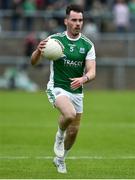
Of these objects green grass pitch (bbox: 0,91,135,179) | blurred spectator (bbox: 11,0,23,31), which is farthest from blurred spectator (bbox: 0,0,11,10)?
green grass pitch (bbox: 0,91,135,179)

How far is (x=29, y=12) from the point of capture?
39344 mm

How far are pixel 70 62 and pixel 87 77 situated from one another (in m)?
0.54

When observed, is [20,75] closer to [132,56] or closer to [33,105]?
[132,56]

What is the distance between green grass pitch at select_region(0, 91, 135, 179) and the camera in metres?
13.9

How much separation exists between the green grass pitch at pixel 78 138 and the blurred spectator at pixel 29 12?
5.15 metres

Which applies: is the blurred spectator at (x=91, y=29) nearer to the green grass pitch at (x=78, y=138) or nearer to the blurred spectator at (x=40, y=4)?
the blurred spectator at (x=40, y=4)

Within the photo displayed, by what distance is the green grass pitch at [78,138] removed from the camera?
13859mm

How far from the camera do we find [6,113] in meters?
26.8

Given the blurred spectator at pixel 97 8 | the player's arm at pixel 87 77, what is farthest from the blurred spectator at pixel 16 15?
the player's arm at pixel 87 77

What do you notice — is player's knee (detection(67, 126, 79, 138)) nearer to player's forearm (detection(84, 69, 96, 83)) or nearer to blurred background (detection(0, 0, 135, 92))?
player's forearm (detection(84, 69, 96, 83))

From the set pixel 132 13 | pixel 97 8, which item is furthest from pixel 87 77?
pixel 97 8

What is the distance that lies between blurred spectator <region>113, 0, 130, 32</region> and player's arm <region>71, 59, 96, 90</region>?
24.7 metres

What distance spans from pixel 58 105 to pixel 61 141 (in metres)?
0.59

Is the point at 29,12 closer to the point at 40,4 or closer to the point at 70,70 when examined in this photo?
the point at 40,4
